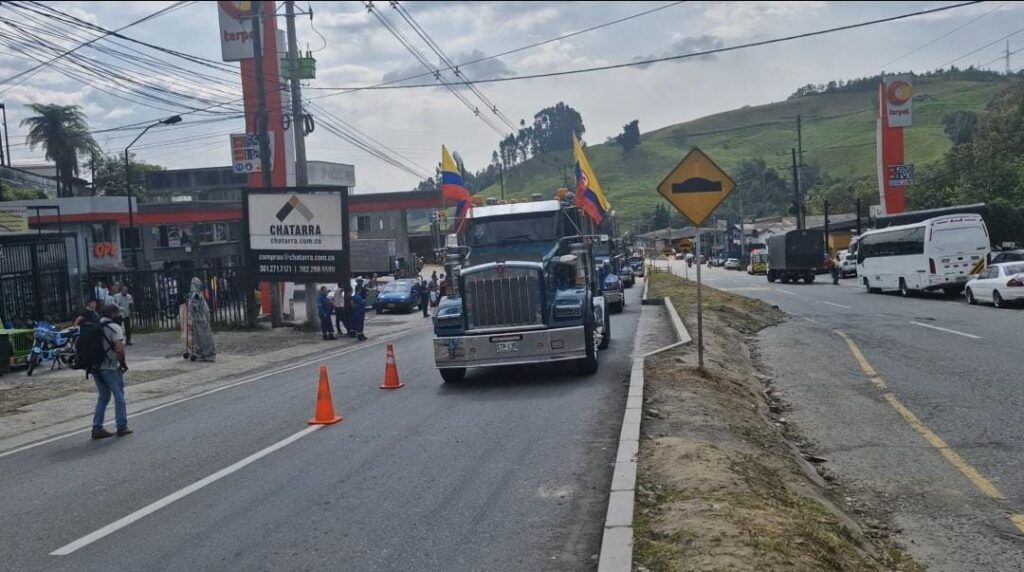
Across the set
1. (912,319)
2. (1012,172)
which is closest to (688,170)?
(912,319)

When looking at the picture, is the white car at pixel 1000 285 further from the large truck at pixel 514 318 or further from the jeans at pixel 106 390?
the jeans at pixel 106 390

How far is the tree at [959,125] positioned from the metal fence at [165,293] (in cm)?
10676

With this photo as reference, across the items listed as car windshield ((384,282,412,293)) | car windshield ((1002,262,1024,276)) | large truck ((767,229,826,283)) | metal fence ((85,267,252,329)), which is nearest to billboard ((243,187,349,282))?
metal fence ((85,267,252,329))

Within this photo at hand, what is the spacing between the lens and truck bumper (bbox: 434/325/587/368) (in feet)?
46.9

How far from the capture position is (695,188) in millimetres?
13234

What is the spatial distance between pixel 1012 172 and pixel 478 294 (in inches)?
2012

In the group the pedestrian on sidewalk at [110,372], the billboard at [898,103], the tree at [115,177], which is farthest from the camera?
the tree at [115,177]

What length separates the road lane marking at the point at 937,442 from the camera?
810 centimetres

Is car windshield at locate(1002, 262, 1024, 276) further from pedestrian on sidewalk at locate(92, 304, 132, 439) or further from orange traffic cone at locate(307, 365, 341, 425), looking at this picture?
pedestrian on sidewalk at locate(92, 304, 132, 439)

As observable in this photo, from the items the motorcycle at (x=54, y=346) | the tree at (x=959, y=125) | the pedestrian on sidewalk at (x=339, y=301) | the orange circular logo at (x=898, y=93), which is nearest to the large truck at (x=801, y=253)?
the orange circular logo at (x=898, y=93)

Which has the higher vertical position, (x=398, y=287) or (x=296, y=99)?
Result: (x=296, y=99)

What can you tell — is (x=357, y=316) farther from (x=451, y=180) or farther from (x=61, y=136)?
(x=61, y=136)

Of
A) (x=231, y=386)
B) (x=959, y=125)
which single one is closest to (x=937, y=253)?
(x=231, y=386)

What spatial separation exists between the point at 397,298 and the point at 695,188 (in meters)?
29.4
